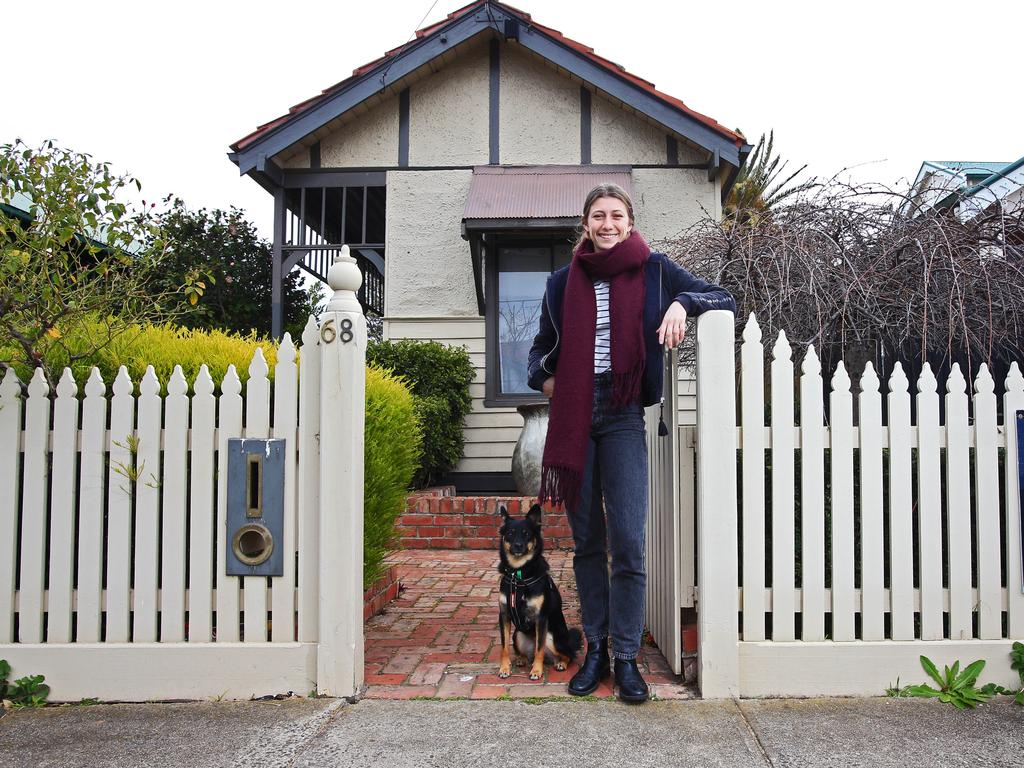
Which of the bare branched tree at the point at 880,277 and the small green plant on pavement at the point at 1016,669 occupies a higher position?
the bare branched tree at the point at 880,277

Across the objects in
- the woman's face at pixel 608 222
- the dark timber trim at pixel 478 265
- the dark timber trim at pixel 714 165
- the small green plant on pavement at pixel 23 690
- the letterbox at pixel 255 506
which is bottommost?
the small green plant on pavement at pixel 23 690

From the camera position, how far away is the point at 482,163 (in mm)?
8734

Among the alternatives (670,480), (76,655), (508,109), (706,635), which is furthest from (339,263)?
(508,109)

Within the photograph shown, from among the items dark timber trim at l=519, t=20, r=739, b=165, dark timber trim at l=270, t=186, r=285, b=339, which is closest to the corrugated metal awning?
dark timber trim at l=519, t=20, r=739, b=165

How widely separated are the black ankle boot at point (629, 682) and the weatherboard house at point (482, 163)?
5278 mm

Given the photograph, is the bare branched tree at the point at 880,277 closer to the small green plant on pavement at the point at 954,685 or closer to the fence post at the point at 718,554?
the fence post at the point at 718,554

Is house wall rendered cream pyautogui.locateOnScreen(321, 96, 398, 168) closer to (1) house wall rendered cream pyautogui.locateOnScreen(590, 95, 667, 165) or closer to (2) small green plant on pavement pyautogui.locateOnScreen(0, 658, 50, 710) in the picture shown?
(1) house wall rendered cream pyautogui.locateOnScreen(590, 95, 667, 165)

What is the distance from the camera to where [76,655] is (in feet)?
10.0

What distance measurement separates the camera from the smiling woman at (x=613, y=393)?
296 cm

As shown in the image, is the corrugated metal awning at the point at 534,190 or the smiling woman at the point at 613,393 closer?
the smiling woman at the point at 613,393

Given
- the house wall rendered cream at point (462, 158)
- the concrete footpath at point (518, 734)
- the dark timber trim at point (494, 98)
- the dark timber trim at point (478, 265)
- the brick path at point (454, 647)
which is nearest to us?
the concrete footpath at point (518, 734)

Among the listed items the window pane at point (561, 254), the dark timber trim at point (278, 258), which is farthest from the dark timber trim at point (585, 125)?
the dark timber trim at point (278, 258)

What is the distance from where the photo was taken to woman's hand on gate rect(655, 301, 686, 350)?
2873 mm

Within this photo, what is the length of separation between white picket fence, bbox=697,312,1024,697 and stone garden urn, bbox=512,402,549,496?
3.80 m
